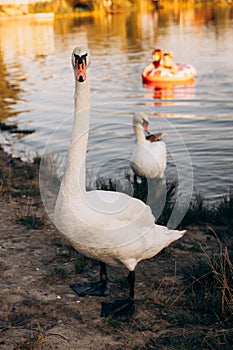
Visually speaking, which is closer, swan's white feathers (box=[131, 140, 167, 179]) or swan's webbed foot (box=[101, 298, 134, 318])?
swan's webbed foot (box=[101, 298, 134, 318])

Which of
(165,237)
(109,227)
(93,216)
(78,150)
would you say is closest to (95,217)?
(93,216)

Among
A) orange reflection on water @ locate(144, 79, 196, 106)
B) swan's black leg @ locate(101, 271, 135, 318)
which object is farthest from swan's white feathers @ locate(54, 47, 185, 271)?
orange reflection on water @ locate(144, 79, 196, 106)

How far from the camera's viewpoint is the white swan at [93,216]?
4090mm

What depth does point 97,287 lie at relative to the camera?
4.83m

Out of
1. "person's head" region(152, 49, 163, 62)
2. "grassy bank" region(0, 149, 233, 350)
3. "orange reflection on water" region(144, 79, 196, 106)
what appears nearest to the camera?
"grassy bank" region(0, 149, 233, 350)

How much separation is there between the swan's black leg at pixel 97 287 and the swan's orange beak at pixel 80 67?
1.72 meters

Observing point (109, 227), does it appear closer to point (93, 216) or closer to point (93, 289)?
point (93, 216)

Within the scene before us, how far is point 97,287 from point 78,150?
52.6 inches

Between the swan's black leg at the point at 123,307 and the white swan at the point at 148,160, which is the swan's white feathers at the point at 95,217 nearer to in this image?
the swan's black leg at the point at 123,307

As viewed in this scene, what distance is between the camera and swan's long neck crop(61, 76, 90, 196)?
4246 millimetres

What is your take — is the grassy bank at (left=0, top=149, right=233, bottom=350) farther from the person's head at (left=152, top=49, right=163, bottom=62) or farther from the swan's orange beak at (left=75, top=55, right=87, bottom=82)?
the person's head at (left=152, top=49, right=163, bottom=62)

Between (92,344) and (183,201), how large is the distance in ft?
12.6

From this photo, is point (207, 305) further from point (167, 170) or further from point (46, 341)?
point (167, 170)

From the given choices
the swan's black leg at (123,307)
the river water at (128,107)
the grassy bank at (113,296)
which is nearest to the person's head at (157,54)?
the river water at (128,107)
